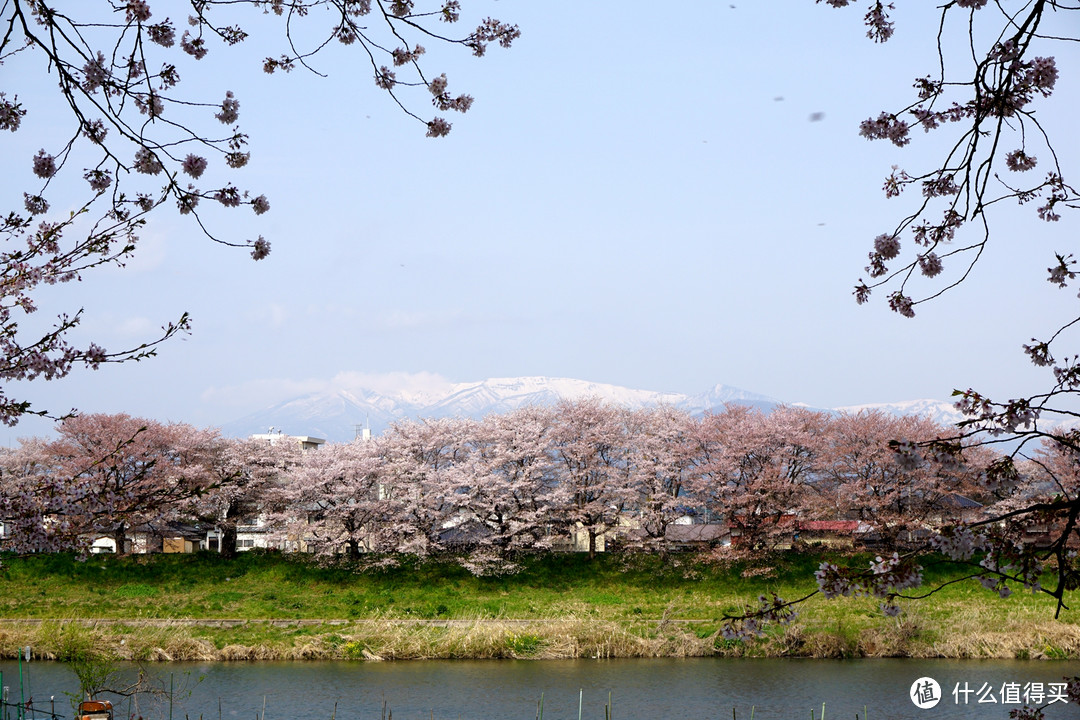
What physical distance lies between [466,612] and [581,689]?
33.7 feet

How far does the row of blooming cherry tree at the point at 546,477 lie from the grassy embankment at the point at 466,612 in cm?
156

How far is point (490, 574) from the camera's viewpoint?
31219mm

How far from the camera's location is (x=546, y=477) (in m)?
34.7

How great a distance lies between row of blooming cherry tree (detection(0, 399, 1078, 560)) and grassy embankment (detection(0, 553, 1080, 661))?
156 cm

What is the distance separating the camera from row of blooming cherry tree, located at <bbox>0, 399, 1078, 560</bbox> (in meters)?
32.7

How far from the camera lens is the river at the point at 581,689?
1688 cm

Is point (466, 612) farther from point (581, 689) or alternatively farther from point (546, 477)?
point (581, 689)

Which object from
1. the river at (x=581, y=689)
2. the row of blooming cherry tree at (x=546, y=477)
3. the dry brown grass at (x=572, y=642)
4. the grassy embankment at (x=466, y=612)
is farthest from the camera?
the row of blooming cherry tree at (x=546, y=477)

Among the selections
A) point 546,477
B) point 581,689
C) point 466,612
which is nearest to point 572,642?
point 581,689

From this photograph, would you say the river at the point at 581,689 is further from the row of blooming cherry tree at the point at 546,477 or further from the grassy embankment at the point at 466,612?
the row of blooming cherry tree at the point at 546,477

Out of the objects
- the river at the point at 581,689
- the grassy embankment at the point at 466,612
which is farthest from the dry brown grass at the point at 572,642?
the river at the point at 581,689

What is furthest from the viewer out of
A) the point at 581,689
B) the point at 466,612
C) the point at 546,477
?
the point at 546,477

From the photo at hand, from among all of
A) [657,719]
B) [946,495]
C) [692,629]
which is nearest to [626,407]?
[946,495]

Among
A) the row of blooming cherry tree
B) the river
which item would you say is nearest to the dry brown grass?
the river
